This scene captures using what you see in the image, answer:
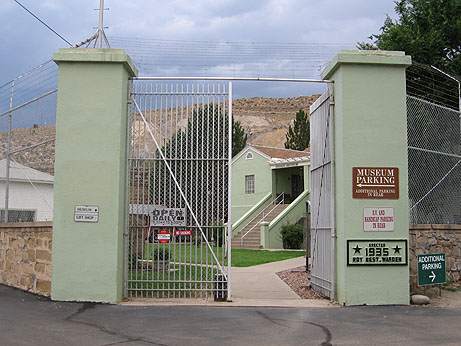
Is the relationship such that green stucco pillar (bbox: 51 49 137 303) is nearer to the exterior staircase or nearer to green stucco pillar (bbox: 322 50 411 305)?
green stucco pillar (bbox: 322 50 411 305)

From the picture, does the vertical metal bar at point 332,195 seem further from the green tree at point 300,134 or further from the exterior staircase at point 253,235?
the green tree at point 300,134

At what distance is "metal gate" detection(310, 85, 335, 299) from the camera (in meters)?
9.44

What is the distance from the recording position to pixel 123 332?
Answer: 6.75m

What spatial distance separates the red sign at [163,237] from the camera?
9.02 meters

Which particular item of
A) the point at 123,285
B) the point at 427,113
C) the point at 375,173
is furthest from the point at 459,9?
the point at 123,285

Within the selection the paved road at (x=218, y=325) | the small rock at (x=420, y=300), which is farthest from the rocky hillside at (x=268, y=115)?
the paved road at (x=218, y=325)

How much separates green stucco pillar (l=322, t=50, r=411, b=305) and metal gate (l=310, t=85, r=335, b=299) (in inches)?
9.1

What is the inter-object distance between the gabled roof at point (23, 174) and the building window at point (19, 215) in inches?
26.5

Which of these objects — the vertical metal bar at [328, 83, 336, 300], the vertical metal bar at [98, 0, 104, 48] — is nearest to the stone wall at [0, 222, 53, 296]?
the vertical metal bar at [98, 0, 104, 48]

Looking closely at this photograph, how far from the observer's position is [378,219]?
8.91 meters

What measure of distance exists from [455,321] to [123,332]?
4753mm

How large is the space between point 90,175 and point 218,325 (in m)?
3.54

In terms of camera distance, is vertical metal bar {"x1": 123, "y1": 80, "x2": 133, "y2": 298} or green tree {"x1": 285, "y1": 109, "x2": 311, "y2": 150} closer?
vertical metal bar {"x1": 123, "y1": 80, "x2": 133, "y2": 298}

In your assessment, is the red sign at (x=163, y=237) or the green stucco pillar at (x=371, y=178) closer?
the green stucco pillar at (x=371, y=178)
